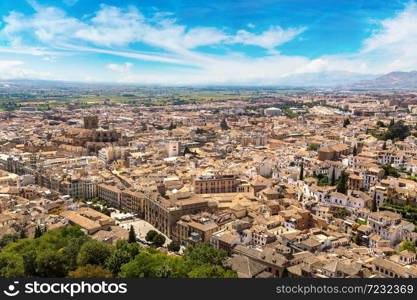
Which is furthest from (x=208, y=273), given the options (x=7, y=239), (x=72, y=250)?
(x=7, y=239)

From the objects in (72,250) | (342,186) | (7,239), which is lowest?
(7,239)

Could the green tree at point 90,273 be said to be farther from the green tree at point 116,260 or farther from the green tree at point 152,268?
the green tree at point 116,260

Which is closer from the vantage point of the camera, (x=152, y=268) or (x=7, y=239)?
(x=152, y=268)

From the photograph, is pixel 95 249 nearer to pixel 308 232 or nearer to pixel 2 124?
pixel 308 232

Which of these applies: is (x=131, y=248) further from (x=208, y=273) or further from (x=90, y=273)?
(x=208, y=273)
